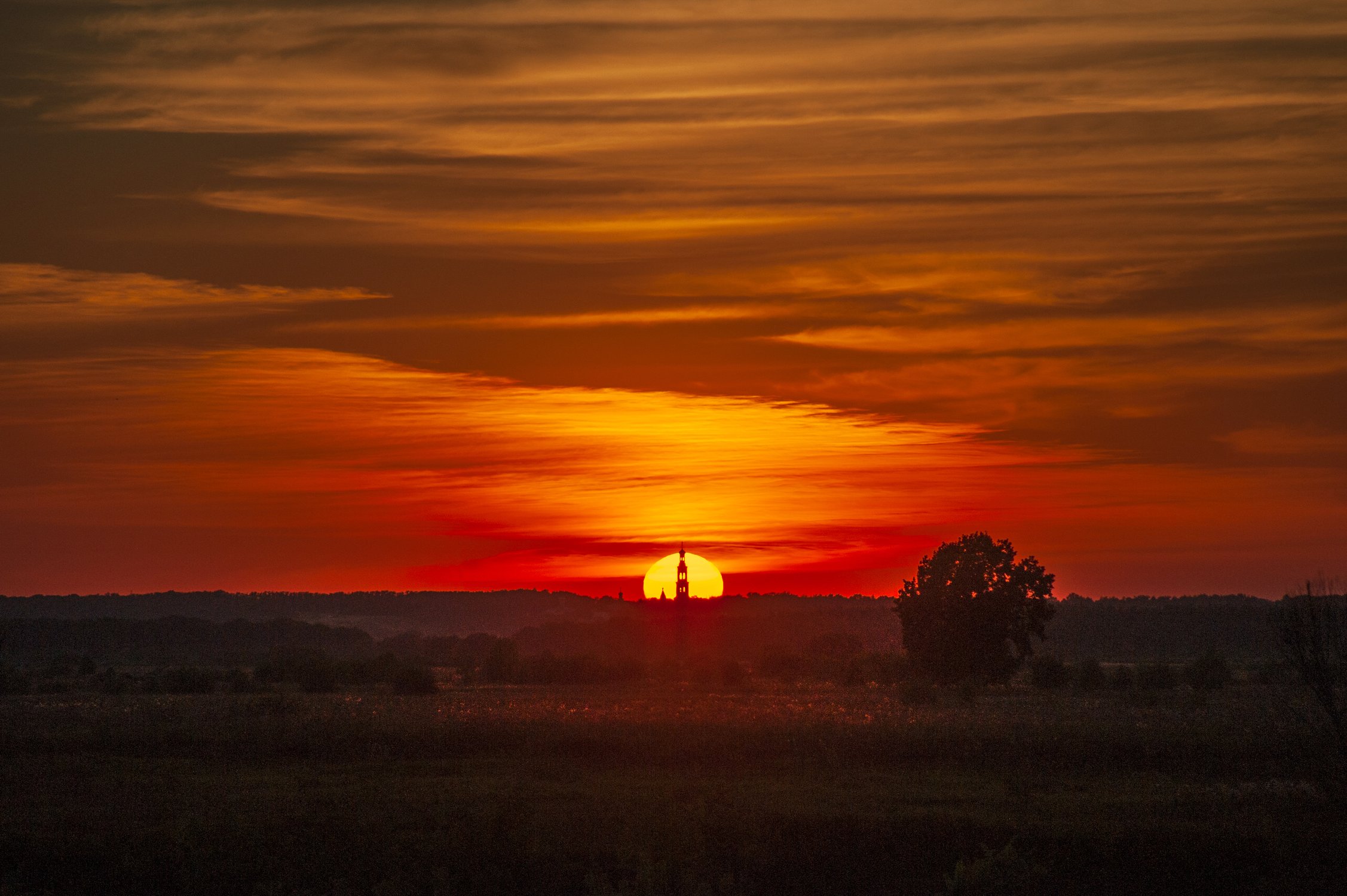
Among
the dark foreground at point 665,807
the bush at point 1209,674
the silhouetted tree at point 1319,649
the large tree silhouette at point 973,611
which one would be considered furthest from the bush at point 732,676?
the silhouetted tree at point 1319,649

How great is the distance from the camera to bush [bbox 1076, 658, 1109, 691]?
276 feet

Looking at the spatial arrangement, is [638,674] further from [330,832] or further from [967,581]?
[330,832]

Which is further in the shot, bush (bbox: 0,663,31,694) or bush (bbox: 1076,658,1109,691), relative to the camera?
bush (bbox: 1076,658,1109,691)

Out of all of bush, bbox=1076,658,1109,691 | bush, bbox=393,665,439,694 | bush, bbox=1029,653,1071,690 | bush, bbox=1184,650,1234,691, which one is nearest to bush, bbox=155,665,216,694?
bush, bbox=393,665,439,694

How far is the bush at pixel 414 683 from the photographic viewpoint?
3270 inches

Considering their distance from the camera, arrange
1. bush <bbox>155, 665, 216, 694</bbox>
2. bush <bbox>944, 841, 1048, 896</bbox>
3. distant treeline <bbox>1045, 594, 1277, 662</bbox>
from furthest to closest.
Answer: distant treeline <bbox>1045, 594, 1277, 662</bbox> < bush <bbox>155, 665, 216, 694</bbox> < bush <bbox>944, 841, 1048, 896</bbox>

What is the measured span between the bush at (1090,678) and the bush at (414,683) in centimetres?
4433

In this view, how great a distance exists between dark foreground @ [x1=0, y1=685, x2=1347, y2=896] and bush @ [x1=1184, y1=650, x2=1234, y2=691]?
38.6 metres

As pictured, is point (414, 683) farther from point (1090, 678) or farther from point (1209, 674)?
point (1209, 674)

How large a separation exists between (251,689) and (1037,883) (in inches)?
2895

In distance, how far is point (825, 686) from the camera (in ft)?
289

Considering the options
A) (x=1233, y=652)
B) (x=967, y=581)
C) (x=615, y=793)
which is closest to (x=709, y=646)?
(x=1233, y=652)

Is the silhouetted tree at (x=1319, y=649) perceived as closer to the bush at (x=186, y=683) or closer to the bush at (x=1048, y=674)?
the bush at (x=1048, y=674)

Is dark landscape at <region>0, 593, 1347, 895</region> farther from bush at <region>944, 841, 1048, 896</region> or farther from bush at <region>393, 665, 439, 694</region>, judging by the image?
bush at <region>393, 665, 439, 694</region>
